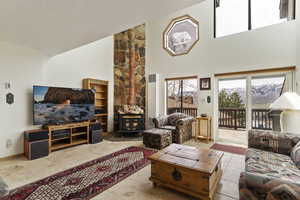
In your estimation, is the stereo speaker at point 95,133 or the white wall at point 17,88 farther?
the stereo speaker at point 95,133

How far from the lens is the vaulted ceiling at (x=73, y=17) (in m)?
1.61

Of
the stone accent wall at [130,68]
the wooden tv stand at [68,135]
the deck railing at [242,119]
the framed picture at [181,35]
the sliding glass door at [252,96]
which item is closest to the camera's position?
the wooden tv stand at [68,135]

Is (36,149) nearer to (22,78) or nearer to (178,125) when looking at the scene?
(22,78)

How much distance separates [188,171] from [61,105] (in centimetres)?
338

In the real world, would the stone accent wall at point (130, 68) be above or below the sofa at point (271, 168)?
above

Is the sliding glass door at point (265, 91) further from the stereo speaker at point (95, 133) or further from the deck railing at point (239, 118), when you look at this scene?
the stereo speaker at point (95, 133)

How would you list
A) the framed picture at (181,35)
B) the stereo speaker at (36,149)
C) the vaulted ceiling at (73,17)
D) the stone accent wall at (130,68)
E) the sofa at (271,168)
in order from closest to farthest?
the sofa at (271,168) → the vaulted ceiling at (73,17) → the stereo speaker at (36,149) → the framed picture at (181,35) → the stone accent wall at (130,68)

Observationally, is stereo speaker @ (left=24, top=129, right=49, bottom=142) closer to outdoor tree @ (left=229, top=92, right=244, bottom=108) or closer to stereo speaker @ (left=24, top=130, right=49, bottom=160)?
stereo speaker @ (left=24, top=130, right=49, bottom=160)

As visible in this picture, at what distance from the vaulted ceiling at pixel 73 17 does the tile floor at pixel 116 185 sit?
7.69 ft

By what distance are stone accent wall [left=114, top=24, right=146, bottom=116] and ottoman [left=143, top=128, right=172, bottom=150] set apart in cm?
198

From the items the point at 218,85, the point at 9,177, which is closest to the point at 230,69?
the point at 218,85

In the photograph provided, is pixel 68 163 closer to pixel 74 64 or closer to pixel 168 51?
pixel 74 64

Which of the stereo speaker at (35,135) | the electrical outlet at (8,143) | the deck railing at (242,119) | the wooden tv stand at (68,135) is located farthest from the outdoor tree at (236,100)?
the electrical outlet at (8,143)

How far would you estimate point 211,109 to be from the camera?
4.36 meters
